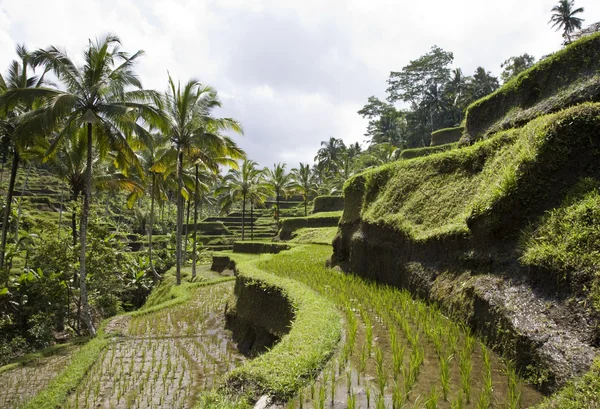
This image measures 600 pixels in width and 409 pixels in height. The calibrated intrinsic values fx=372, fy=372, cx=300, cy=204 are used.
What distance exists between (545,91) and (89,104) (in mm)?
12633

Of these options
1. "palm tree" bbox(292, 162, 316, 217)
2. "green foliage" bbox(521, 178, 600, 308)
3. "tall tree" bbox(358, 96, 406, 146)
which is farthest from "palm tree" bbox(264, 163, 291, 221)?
"green foliage" bbox(521, 178, 600, 308)

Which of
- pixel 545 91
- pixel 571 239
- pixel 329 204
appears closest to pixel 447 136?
pixel 545 91

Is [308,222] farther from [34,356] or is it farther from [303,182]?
[34,356]

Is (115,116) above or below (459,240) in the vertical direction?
above

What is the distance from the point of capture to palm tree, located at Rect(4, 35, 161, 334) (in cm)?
1116

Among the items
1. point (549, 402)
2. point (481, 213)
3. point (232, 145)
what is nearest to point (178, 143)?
point (232, 145)

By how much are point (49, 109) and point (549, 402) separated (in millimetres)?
12817

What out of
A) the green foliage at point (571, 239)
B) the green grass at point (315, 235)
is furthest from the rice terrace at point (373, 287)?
the green grass at point (315, 235)

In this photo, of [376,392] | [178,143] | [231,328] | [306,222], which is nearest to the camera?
[376,392]

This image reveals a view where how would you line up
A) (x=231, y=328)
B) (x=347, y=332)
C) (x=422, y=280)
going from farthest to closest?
(x=231, y=328)
(x=422, y=280)
(x=347, y=332)

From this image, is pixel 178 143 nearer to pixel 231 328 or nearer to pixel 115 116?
pixel 115 116

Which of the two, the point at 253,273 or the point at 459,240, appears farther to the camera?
the point at 253,273

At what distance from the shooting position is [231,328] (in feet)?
34.6

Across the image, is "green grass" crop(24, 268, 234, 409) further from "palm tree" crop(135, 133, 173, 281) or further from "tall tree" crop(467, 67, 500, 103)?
"tall tree" crop(467, 67, 500, 103)
